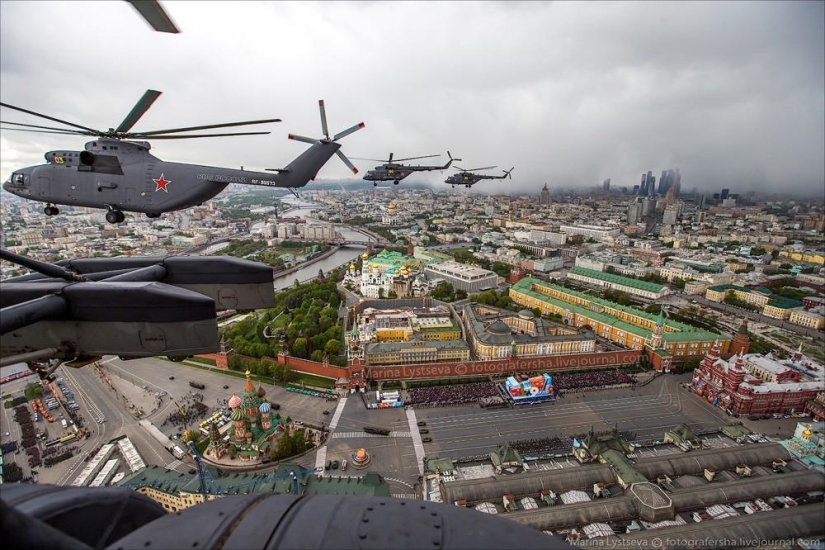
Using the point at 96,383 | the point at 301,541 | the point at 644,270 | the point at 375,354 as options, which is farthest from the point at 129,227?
the point at 301,541

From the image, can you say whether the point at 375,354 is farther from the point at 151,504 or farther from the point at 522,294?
the point at 151,504

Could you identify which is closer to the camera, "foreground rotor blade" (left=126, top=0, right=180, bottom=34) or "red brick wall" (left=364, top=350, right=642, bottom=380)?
"foreground rotor blade" (left=126, top=0, right=180, bottom=34)

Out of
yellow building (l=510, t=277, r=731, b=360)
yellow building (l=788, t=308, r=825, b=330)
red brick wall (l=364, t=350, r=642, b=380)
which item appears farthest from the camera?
yellow building (l=510, t=277, r=731, b=360)

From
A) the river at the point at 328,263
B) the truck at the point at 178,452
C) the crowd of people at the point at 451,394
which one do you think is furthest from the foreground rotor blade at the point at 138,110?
the river at the point at 328,263

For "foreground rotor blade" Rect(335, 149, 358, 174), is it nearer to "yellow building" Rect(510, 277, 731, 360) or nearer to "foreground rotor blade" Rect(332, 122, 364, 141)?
"foreground rotor blade" Rect(332, 122, 364, 141)

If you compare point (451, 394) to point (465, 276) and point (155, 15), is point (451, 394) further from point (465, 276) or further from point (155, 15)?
point (465, 276)

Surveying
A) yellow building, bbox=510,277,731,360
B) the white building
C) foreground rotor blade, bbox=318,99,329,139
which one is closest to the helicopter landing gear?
foreground rotor blade, bbox=318,99,329,139
